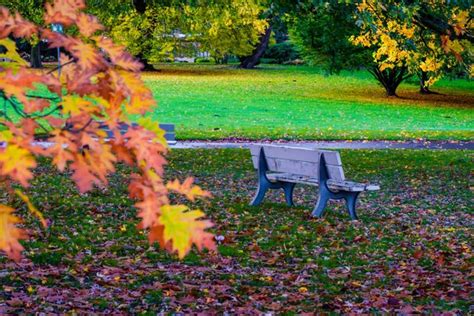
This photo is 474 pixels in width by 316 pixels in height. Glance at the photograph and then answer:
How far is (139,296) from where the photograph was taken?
6.04 metres

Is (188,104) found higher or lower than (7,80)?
lower

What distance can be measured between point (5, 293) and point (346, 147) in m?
13.7

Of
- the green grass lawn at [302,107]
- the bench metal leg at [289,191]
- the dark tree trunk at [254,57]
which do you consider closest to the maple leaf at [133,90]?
the bench metal leg at [289,191]

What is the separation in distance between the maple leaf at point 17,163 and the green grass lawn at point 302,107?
1860 cm

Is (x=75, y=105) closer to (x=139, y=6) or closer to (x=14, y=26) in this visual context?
(x=14, y=26)

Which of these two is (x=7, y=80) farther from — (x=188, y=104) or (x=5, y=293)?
(x=188, y=104)

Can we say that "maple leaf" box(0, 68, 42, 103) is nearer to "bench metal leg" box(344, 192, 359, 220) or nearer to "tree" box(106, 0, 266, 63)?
"bench metal leg" box(344, 192, 359, 220)

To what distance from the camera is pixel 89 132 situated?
245 cm

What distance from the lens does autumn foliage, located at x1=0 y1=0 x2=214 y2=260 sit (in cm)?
238

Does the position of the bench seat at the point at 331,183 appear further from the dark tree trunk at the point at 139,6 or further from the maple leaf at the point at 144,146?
the dark tree trunk at the point at 139,6

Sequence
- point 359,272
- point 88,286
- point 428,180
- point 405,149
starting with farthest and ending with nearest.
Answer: point 405,149, point 428,180, point 359,272, point 88,286

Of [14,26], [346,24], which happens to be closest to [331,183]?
[14,26]

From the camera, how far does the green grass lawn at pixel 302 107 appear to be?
2336 centimetres


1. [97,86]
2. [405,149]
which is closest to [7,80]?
[97,86]
